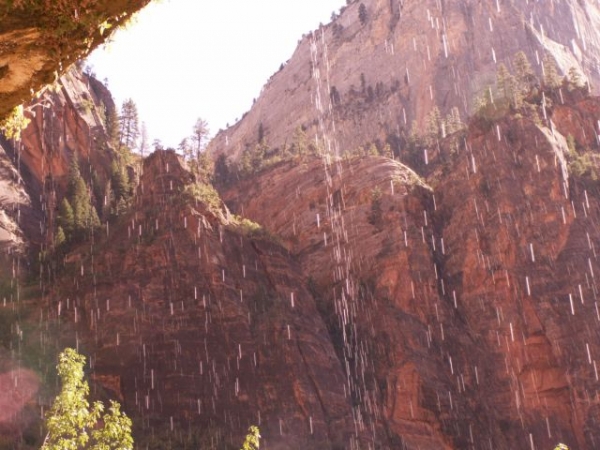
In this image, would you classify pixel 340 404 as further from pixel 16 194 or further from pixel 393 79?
pixel 393 79

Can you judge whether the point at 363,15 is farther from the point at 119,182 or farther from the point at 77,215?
the point at 77,215

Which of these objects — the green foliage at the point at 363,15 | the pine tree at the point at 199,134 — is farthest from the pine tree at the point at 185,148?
the green foliage at the point at 363,15

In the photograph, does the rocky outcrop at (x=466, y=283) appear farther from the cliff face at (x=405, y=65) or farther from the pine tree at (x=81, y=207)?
the cliff face at (x=405, y=65)

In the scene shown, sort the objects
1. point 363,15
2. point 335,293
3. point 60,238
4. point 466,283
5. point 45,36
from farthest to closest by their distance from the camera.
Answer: point 363,15, point 466,283, point 335,293, point 60,238, point 45,36

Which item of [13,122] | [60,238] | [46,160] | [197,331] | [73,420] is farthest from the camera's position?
[46,160]

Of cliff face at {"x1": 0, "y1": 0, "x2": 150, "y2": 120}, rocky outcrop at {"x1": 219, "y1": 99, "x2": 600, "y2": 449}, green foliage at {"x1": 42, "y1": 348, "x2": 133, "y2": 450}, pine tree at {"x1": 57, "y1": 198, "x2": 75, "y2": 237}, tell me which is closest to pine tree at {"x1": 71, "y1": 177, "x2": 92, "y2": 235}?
pine tree at {"x1": 57, "y1": 198, "x2": 75, "y2": 237}

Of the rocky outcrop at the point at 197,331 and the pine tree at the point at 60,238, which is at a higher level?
the pine tree at the point at 60,238

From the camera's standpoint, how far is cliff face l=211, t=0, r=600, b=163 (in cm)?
10356

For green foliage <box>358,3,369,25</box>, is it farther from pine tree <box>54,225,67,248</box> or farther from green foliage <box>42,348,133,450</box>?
green foliage <box>42,348,133,450</box>

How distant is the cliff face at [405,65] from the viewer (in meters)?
104

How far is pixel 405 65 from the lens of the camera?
367 feet

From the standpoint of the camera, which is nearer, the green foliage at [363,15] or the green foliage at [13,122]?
the green foliage at [13,122]

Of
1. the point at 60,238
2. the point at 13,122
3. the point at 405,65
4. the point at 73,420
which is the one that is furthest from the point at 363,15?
the point at 13,122

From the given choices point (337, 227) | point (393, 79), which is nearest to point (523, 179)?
point (337, 227)
